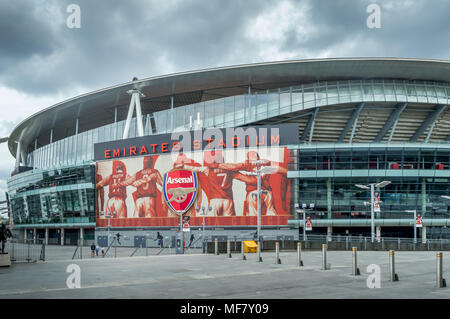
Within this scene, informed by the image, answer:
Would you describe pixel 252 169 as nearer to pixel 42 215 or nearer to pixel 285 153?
pixel 285 153

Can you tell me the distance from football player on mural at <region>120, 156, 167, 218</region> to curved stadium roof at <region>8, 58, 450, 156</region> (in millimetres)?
11470

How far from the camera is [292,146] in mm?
55688

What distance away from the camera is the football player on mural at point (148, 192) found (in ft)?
195

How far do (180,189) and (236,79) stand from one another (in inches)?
679

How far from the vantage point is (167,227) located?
5828cm

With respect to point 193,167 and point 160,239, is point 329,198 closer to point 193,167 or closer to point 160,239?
point 193,167

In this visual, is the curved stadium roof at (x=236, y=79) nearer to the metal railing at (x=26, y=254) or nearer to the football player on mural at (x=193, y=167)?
the football player on mural at (x=193, y=167)

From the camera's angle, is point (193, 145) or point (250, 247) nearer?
point (250, 247)

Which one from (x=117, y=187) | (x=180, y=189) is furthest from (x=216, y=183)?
(x=117, y=187)

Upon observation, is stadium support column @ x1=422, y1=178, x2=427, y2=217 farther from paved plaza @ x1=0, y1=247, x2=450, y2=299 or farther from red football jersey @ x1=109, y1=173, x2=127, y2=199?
paved plaza @ x1=0, y1=247, x2=450, y2=299

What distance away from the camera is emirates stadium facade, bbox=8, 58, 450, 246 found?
181 feet

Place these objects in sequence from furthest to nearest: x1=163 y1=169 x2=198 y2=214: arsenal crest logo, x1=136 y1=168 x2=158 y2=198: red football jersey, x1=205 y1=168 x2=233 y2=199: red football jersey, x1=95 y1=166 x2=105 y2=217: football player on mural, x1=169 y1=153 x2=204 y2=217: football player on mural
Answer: x1=95 y1=166 x2=105 y2=217: football player on mural → x1=136 y1=168 x2=158 y2=198: red football jersey → x1=163 y1=169 x2=198 y2=214: arsenal crest logo → x1=169 y1=153 x2=204 y2=217: football player on mural → x1=205 y1=168 x2=233 y2=199: red football jersey

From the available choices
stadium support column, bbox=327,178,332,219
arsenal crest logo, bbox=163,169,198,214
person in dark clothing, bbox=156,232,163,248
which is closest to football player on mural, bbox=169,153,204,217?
arsenal crest logo, bbox=163,169,198,214
